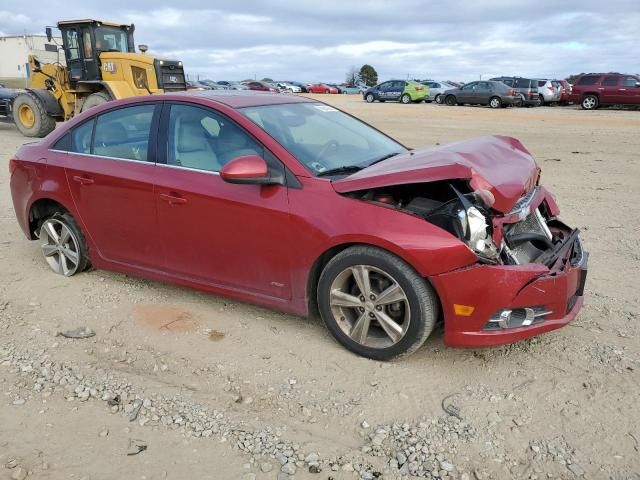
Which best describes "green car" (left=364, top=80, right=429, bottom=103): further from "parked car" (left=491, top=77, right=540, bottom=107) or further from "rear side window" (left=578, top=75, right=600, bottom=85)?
"rear side window" (left=578, top=75, right=600, bottom=85)

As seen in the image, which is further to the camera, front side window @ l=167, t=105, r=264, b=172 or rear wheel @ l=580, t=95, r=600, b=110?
rear wheel @ l=580, t=95, r=600, b=110

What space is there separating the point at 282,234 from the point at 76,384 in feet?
4.99

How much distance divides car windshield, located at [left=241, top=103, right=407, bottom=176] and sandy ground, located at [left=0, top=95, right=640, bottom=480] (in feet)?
3.90

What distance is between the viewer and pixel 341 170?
12.8 feet

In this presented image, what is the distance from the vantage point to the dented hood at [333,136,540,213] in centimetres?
333

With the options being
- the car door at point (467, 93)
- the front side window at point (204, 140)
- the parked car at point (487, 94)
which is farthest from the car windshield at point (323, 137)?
the car door at point (467, 93)

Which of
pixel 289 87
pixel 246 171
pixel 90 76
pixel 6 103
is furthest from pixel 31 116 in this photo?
pixel 289 87

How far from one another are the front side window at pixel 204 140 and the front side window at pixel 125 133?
0.26 meters

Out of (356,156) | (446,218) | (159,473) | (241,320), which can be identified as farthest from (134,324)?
(446,218)

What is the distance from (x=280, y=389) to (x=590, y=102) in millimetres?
28727

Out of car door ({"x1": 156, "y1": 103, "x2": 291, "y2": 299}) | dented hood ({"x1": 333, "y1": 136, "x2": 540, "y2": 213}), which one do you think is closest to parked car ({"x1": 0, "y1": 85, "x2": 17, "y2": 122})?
car door ({"x1": 156, "y1": 103, "x2": 291, "y2": 299})

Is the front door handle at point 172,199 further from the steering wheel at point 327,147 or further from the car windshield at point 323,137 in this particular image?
the steering wheel at point 327,147

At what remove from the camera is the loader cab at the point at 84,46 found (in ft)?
48.9

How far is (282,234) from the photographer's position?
371cm
